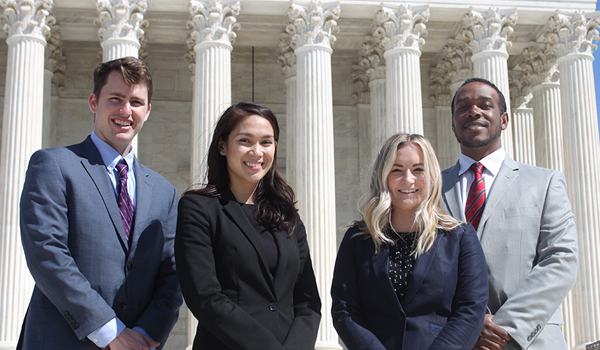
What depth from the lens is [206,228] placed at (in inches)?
215

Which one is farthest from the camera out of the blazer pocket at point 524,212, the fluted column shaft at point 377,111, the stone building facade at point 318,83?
the fluted column shaft at point 377,111

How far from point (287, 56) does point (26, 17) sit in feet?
32.0

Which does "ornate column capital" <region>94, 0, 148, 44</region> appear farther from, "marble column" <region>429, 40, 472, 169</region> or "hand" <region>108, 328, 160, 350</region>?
"hand" <region>108, 328, 160, 350</region>

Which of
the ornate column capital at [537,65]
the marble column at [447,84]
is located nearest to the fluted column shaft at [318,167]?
the marble column at [447,84]

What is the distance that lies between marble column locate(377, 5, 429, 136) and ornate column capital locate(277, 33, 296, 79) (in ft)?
12.5

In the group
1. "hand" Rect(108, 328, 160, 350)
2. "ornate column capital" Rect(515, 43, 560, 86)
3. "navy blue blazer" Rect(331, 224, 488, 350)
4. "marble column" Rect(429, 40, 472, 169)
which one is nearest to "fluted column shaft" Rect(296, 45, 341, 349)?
"marble column" Rect(429, 40, 472, 169)

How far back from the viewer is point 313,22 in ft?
75.8

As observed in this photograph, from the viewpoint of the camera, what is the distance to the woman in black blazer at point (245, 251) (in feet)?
17.0

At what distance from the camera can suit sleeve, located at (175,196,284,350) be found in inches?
200

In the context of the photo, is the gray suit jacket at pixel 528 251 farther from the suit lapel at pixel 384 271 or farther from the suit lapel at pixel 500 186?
the suit lapel at pixel 384 271

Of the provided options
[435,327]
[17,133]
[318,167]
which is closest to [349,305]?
[435,327]

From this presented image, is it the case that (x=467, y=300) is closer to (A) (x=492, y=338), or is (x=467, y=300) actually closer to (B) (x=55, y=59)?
(A) (x=492, y=338)

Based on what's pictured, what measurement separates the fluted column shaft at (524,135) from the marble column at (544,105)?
451 mm

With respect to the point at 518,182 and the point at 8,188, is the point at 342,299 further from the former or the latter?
the point at 8,188
